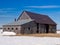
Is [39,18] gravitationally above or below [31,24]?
above

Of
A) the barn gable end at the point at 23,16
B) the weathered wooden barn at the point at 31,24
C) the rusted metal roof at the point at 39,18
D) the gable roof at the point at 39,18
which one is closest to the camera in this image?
the weathered wooden barn at the point at 31,24

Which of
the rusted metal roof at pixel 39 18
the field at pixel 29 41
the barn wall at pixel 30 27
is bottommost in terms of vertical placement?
the field at pixel 29 41

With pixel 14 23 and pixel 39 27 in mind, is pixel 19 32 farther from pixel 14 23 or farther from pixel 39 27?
pixel 39 27

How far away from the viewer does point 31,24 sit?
50625 millimetres

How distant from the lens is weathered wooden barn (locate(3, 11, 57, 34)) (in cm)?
4837

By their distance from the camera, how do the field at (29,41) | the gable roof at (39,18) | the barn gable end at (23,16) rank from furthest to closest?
the barn gable end at (23,16), the gable roof at (39,18), the field at (29,41)

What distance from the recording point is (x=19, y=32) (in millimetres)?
47906

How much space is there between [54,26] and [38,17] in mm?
7566

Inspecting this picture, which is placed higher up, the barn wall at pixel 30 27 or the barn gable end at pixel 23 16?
the barn gable end at pixel 23 16

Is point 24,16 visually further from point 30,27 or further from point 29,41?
point 29,41

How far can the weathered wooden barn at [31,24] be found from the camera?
1904 inches

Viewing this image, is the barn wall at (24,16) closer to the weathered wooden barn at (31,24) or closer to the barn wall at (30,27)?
the weathered wooden barn at (31,24)

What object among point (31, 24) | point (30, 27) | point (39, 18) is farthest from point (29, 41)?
point (39, 18)

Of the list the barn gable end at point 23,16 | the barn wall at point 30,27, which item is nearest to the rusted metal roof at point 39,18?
the barn gable end at point 23,16
